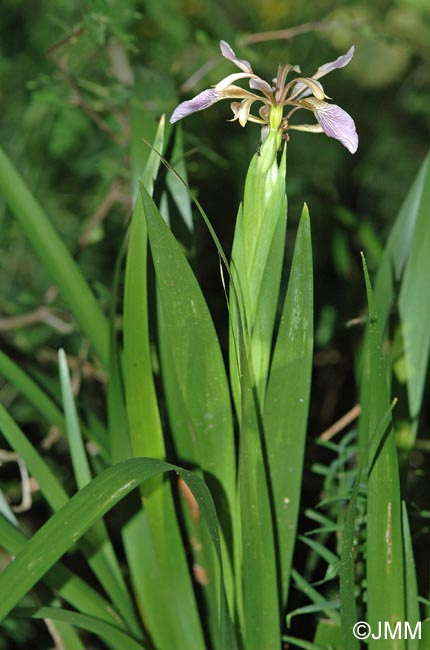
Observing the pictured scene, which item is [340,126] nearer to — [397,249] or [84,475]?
[397,249]

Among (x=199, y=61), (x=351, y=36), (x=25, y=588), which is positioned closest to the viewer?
(x=25, y=588)

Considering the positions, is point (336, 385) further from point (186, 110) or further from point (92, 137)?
point (92, 137)

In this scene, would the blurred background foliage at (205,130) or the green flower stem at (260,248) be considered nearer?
the green flower stem at (260,248)

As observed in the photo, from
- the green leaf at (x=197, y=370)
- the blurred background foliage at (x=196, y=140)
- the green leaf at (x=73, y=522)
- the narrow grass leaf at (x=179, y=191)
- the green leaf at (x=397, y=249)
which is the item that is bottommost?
the green leaf at (x=73, y=522)

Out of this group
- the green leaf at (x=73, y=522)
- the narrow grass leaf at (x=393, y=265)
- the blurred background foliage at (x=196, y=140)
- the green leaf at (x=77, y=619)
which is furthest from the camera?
the blurred background foliage at (x=196, y=140)

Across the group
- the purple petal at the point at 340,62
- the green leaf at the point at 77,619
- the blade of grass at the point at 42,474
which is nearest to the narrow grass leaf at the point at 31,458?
the blade of grass at the point at 42,474

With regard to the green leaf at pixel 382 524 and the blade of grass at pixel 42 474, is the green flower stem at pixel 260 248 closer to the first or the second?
the green leaf at pixel 382 524

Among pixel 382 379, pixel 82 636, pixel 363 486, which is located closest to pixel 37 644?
pixel 82 636
